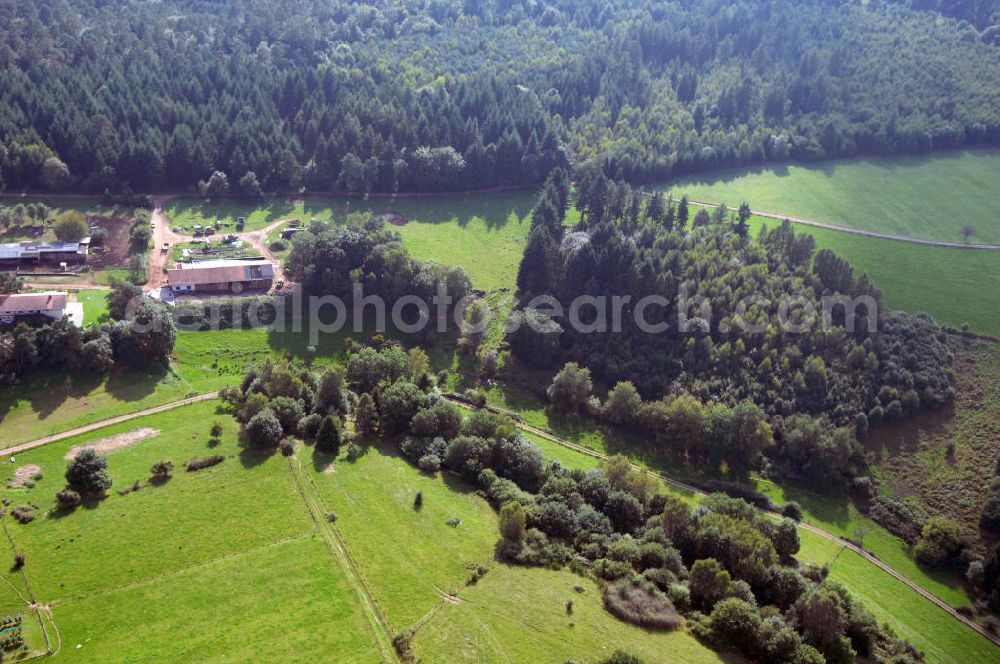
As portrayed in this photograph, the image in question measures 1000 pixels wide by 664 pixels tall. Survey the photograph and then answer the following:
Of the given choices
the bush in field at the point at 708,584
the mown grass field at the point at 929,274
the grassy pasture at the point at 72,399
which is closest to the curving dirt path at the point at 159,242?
the grassy pasture at the point at 72,399

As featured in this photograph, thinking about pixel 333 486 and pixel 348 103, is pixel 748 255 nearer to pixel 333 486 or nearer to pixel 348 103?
pixel 333 486

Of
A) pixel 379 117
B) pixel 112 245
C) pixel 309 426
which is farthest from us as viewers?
pixel 379 117

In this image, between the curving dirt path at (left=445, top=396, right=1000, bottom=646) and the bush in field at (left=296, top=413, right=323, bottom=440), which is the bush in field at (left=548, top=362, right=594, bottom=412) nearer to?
the curving dirt path at (left=445, top=396, right=1000, bottom=646)

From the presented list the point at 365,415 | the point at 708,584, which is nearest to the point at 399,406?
the point at 365,415

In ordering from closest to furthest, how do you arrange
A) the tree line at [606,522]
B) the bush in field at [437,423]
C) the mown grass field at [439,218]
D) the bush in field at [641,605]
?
the bush in field at [641,605]
the tree line at [606,522]
the bush in field at [437,423]
the mown grass field at [439,218]

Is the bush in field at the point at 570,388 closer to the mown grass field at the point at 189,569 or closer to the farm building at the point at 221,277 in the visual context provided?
the mown grass field at the point at 189,569

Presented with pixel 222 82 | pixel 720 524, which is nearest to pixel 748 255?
pixel 720 524

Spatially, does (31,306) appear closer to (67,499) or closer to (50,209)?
(67,499)
